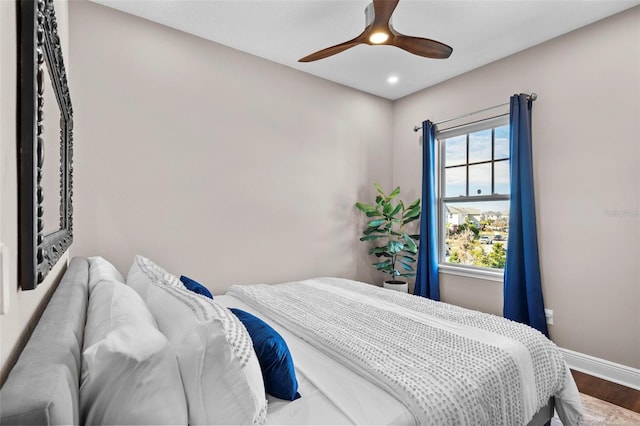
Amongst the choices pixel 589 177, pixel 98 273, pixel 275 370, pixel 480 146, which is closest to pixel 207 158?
pixel 98 273

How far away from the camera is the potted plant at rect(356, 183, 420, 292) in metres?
3.91

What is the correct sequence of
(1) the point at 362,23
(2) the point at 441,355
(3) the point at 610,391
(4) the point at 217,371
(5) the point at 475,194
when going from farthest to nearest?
(5) the point at 475,194
(1) the point at 362,23
(3) the point at 610,391
(2) the point at 441,355
(4) the point at 217,371

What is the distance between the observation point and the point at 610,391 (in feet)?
8.11

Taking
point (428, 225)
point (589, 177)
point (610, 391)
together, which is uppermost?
point (589, 177)

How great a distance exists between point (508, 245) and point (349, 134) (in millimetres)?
2057

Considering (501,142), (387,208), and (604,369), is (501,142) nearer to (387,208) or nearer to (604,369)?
(387,208)

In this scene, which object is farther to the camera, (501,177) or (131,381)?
(501,177)

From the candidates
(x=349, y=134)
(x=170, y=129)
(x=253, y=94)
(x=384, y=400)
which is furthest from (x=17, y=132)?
(x=349, y=134)

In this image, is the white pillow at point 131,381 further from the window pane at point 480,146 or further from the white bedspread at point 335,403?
the window pane at point 480,146

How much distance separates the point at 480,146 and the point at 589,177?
107 centimetres

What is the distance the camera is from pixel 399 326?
187 centimetres

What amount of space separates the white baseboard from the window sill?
31.1 inches

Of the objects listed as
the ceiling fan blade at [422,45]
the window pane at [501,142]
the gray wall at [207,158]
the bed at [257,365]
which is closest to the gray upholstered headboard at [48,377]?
the bed at [257,365]

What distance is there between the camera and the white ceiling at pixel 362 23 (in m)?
2.54
